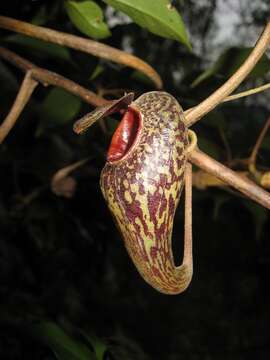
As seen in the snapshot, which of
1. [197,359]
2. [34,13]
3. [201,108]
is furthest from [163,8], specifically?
[197,359]

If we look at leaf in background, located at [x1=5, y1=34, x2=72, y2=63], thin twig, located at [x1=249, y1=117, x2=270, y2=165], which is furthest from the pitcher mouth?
leaf in background, located at [x1=5, y1=34, x2=72, y2=63]

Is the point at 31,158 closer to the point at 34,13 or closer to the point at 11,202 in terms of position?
the point at 11,202

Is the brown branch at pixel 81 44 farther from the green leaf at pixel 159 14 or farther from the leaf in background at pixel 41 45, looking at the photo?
the leaf in background at pixel 41 45

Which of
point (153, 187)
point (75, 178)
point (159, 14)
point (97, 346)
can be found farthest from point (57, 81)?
point (75, 178)

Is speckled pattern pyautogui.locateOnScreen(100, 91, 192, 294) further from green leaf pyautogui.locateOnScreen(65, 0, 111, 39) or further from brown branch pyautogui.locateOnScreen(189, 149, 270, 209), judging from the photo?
green leaf pyautogui.locateOnScreen(65, 0, 111, 39)

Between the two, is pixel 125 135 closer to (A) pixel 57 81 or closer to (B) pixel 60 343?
(A) pixel 57 81

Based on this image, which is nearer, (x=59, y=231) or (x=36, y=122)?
(x=36, y=122)

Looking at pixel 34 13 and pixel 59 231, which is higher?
pixel 34 13
